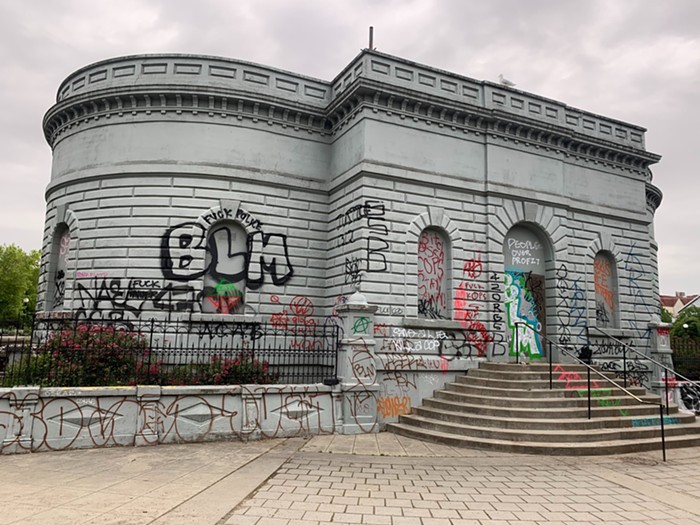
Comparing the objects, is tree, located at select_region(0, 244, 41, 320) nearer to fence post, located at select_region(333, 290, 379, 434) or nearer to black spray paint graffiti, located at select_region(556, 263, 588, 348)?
fence post, located at select_region(333, 290, 379, 434)

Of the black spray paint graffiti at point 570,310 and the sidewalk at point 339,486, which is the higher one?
the black spray paint graffiti at point 570,310

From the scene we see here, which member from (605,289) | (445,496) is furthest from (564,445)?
(605,289)

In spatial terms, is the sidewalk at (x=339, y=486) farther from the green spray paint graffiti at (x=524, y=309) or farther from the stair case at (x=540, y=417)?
the green spray paint graffiti at (x=524, y=309)

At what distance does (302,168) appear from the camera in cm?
1705

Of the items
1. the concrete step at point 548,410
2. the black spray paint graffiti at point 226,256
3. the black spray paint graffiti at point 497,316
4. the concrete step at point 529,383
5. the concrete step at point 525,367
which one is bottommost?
the concrete step at point 548,410

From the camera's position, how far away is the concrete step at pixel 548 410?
11.9 m

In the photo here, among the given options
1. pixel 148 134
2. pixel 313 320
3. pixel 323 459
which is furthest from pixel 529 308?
pixel 148 134

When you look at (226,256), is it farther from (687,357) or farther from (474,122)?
(687,357)

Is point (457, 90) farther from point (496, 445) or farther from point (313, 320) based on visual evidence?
point (496, 445)

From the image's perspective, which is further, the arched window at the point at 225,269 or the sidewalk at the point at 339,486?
the arched window at the point at 225,269

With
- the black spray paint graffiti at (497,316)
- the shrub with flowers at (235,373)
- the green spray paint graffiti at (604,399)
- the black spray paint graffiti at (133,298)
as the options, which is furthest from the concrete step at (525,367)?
the black spray paint graffiti at (133,298)

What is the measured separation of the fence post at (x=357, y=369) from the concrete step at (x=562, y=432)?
1435 millimetres

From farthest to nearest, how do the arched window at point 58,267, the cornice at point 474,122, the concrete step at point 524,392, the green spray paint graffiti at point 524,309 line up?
the arched window at point 58,267
the green spray paint graffiti at point 524,309
the cornice at point 474,122
the concrete step at point 524,392

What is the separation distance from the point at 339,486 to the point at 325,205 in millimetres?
10687
